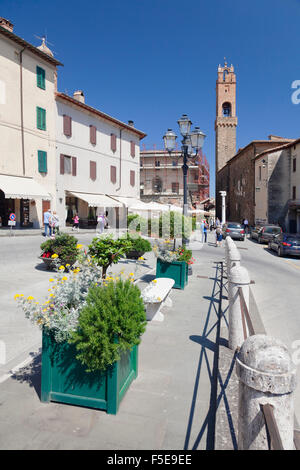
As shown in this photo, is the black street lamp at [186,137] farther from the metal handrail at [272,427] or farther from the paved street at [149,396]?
the metal handrail at [272,427]

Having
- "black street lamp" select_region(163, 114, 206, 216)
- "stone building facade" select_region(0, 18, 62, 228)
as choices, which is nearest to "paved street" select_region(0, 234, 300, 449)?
"black street lamp" select_region(163, 114, 206, 216)

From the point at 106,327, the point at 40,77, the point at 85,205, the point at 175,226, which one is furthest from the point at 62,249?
the point at 85,205

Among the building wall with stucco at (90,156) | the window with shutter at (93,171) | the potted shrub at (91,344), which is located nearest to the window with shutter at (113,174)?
the building wall with stucco at (90,156)

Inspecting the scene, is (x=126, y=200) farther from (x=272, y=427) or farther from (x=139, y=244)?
(x=272, y=427)

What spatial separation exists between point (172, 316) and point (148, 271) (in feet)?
16.3

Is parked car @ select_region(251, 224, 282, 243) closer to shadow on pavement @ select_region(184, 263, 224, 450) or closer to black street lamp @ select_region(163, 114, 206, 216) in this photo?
black street lamp @ select_region(163, 114, 206, 216)

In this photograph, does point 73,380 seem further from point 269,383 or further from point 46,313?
point 269,383

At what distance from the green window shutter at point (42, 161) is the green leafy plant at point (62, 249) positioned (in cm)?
1483

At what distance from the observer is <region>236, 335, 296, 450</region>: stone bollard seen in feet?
6.25

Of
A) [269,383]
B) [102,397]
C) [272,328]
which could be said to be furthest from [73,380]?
[272,328]

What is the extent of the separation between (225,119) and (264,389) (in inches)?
2523

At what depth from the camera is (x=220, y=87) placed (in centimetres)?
6088

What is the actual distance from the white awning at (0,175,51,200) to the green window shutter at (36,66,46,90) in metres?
6.95

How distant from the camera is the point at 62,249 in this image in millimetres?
9867
